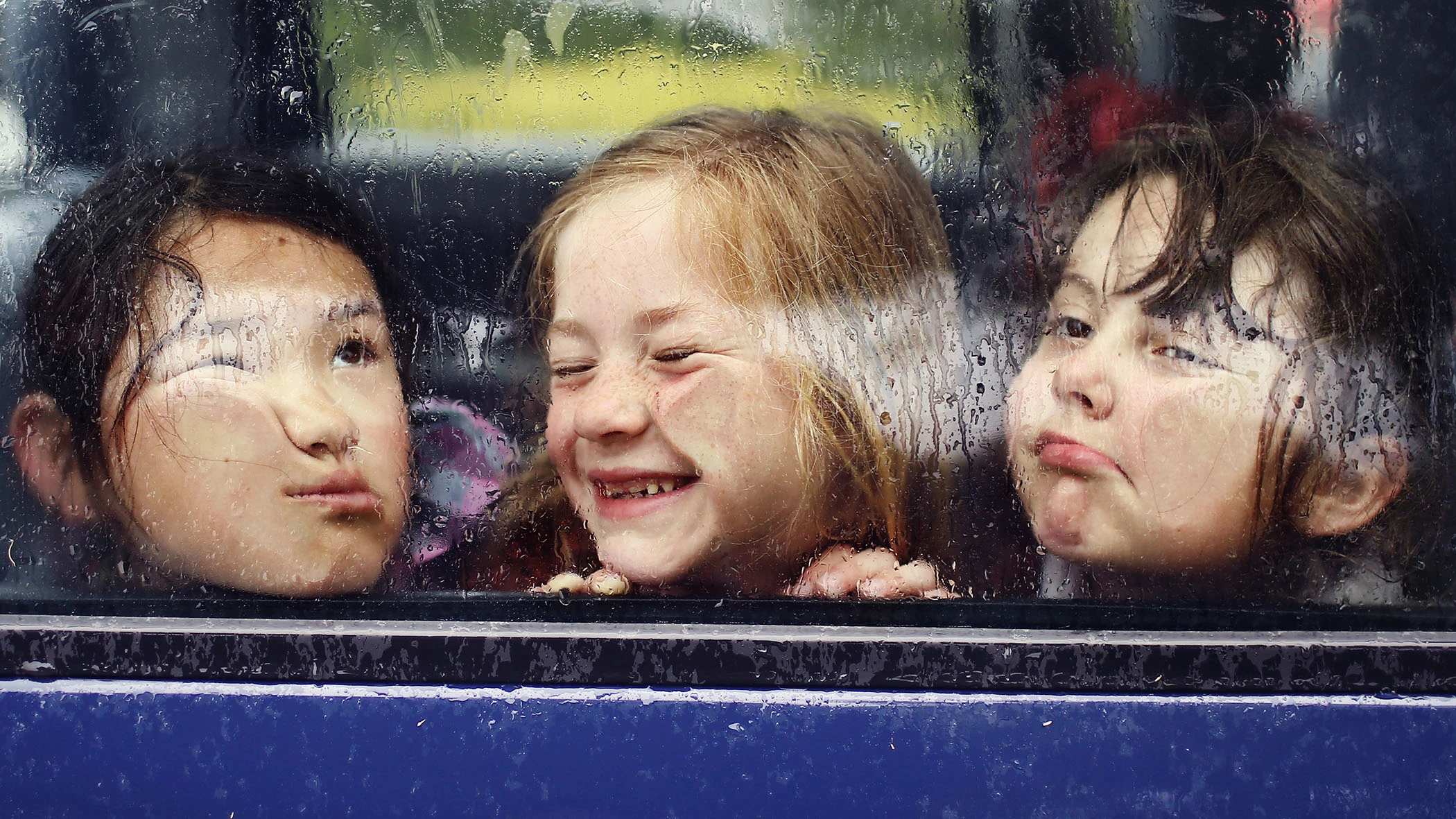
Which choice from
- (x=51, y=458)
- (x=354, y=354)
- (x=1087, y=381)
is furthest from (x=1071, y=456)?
(x=51, y=458)

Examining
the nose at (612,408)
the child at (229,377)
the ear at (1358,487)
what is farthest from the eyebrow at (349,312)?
the ear at (1358,487)

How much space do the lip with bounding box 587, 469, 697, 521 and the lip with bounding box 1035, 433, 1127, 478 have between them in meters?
0.50

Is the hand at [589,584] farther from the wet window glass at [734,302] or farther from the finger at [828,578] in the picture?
the finger at [828,578]

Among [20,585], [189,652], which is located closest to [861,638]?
[189,652]

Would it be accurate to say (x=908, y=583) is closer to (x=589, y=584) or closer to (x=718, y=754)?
(x=718, y=754)

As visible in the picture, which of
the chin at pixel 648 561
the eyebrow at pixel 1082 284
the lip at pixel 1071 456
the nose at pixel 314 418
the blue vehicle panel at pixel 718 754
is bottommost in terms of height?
the blue vehicle panel at pixel 718 754

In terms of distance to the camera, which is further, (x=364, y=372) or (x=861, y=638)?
(x=364, y=372)

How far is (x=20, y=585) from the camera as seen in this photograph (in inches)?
57.7

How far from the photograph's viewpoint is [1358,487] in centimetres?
131

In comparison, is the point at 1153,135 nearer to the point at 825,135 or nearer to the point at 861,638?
the point at 825,135

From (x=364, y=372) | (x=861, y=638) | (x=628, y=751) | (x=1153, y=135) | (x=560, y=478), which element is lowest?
(x=628, y=751)

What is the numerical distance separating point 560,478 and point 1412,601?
4.02 feet

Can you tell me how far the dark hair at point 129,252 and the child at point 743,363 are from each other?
301mm

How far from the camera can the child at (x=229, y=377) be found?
1.40 meters
